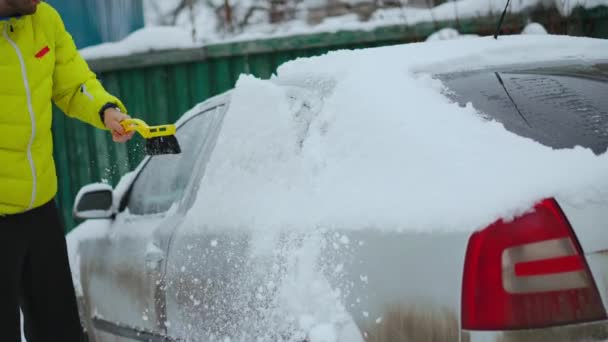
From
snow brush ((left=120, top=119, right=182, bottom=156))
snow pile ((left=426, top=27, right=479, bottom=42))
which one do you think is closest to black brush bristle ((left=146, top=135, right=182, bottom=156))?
snow brush ((left=120, top=119, right=182, bottom=156))

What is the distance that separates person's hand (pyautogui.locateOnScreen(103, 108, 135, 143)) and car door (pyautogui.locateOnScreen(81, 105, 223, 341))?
1.13ft

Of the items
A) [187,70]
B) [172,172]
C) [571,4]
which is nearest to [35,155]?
[172,172]

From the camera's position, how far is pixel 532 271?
5.65ft

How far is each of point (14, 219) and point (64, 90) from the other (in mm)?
522

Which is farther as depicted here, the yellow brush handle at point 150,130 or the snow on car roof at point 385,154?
the yellow brush handle at point 150,130

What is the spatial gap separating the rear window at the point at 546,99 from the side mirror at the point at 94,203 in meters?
1.75

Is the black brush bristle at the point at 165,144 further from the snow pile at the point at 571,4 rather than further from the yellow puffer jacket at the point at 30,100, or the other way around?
the snow pile at the point at 571,4

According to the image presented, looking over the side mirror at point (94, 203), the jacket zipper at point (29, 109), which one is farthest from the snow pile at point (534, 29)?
the jacket zipper at point (29, 109)

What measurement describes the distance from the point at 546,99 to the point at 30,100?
1685 mm

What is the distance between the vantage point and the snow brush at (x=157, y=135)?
8.56 ft

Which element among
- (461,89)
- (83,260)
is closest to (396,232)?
(461,89)

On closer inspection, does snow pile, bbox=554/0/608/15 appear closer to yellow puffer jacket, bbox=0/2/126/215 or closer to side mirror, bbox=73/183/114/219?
side mirror, bbox=73/183/114/219

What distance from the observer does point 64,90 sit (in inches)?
107

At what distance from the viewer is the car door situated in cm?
285
